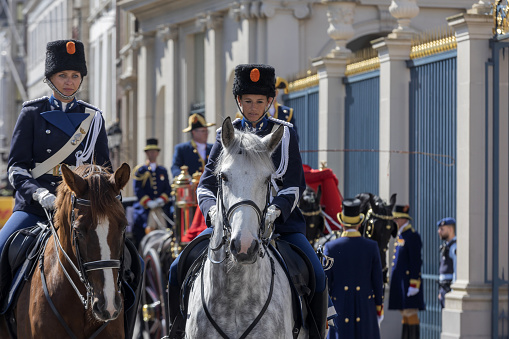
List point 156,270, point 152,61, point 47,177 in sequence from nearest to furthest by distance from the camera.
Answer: point 47,177 → point 156,270 → point 152,61

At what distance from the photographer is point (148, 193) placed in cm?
1955

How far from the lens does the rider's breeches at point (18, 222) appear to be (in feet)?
28.0

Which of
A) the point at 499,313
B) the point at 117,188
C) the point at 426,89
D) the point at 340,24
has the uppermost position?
the point at 340,24

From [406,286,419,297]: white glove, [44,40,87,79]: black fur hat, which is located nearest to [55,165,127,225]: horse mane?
[44,40,87,79]: black fur hat

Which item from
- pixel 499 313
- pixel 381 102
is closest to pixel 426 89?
pixel 381 102

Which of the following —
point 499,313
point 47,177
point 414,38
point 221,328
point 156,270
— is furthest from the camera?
point 414,38

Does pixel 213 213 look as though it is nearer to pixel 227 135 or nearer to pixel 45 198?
pixel 227 135

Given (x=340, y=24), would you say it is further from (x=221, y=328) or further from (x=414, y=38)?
(x=221, y=328)

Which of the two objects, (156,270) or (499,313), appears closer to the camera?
(499,313)

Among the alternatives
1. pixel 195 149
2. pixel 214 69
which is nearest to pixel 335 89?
pixel 195 149

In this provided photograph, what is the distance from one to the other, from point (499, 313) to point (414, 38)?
14.8 ft

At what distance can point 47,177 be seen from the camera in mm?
8664

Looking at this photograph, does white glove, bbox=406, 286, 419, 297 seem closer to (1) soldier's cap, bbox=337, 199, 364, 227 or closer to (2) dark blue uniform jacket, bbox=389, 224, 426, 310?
(2) dark blue uniform jacket, bbox=389, 224, 426, 310

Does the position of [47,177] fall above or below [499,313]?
above
